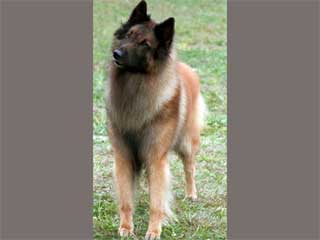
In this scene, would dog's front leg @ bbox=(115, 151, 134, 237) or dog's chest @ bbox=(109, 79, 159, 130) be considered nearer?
dog's chest @ bbox=(109, 79, 159, 130)

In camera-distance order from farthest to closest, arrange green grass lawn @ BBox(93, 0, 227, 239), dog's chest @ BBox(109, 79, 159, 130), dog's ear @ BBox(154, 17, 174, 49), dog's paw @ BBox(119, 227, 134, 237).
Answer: dog's paw @ BBox(119, 227, 134, 237), dog's chest @ BBox(109, 79, 159, 130), green grass lawn @ BBox(93, 0, 227, 239), dog's ear @ BBox(154, 17, 174, 49)

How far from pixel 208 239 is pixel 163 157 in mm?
737

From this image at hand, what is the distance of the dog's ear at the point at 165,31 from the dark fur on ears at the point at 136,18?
11 centimetres

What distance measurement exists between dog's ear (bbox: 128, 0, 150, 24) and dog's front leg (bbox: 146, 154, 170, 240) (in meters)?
1.07

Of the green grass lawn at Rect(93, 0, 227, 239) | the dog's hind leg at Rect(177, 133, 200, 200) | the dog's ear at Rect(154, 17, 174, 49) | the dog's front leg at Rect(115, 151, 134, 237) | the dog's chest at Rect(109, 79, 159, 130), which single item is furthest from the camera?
the dog's hind leg at Rect(177, 133, 200, 200)

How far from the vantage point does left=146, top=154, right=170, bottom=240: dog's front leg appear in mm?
4863

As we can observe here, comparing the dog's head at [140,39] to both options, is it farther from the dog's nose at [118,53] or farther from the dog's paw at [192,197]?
the dog's paw at [192,197]

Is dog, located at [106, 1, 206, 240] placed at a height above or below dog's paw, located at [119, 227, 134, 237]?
above

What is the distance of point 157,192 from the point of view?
4926 mm

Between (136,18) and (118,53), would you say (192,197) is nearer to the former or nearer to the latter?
(118,53)

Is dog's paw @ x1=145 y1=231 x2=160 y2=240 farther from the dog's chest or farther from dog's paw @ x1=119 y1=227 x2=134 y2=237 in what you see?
the dog's chest

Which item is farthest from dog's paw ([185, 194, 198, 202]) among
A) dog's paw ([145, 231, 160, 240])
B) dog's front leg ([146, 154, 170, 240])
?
dog's paw ([145, 231, 160, 240])
